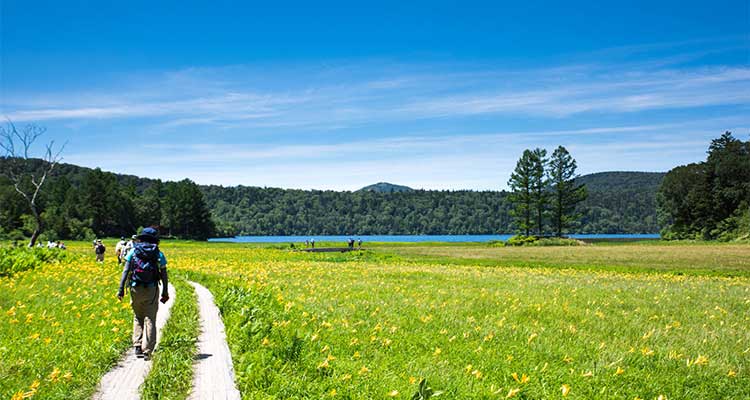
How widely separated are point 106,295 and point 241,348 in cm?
724

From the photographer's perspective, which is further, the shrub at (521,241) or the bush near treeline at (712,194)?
the bush near treeline at (712,194)

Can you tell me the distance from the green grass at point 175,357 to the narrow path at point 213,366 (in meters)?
0.12

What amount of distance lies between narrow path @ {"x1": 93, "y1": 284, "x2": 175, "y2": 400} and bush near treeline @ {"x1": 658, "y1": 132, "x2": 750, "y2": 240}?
9533cm

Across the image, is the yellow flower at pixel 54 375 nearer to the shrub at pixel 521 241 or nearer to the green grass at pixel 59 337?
the green grass at pixel 59 337

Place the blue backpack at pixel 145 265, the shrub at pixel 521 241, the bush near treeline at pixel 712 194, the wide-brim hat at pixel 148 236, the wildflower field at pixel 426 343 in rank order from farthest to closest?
the bush near treeline at pixel 712 194 → the shrub at pixel 521 241 → the wide-brim hat at pixel 148 236 → the blue backpack at pixel 145 265 → the wildflower field at pixel 426 343

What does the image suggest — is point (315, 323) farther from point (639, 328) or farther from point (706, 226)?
point (706, 226)

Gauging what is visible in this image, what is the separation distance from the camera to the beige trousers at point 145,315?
31.0ft

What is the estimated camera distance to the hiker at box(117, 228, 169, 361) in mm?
9469

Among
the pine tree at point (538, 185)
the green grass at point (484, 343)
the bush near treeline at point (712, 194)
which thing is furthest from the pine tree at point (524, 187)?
the green grass at point (484, 343)

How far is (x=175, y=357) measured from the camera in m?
8.51

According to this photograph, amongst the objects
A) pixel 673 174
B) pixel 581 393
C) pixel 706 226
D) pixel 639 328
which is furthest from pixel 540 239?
pixel 581 393

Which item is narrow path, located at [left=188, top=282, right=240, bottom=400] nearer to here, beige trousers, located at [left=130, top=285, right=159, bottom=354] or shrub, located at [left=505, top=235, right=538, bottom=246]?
beige trousers, located at [left=130, top=285, right=159, bottom=354]

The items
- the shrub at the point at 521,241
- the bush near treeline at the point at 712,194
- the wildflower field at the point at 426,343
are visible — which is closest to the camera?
the wildflower field at the point at 426,343

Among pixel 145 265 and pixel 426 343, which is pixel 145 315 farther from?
pixel 426 343
